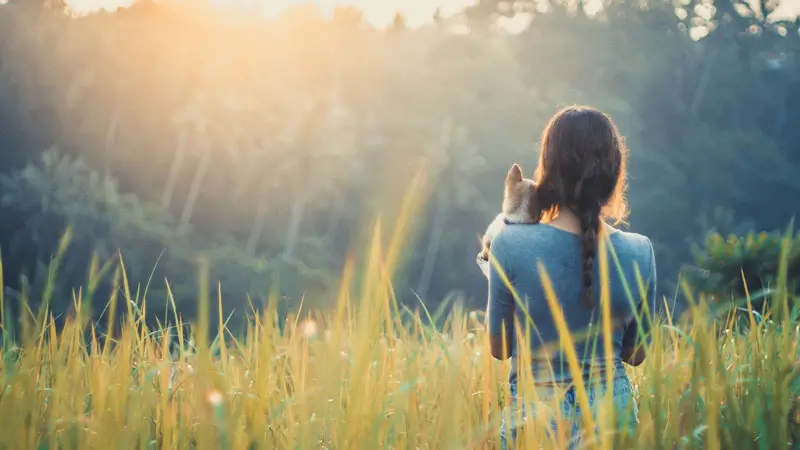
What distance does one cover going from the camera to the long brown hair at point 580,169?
1958 mm

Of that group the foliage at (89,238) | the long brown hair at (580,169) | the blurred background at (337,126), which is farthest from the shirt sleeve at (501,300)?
the foliage at (89,238)

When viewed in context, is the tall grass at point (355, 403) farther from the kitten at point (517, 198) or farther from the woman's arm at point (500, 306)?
the kitten at point (517, 198)

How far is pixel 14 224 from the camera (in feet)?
66.8

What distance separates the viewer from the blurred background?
22.2 m

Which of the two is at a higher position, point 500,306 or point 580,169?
point 580,169

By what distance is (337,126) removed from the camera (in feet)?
101

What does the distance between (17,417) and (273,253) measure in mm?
27050

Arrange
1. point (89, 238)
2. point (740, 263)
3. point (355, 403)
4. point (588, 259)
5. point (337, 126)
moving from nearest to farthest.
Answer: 1. point (355, 403)
2. point (588, 259)
3. point (740, 263)
4. point (89, 238)
5. point (337, 126)

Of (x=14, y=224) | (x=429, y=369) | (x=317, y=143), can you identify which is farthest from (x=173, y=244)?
(x=429, y=369)

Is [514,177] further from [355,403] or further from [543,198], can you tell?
[355,403]

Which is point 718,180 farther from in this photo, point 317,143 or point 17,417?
point 17,417

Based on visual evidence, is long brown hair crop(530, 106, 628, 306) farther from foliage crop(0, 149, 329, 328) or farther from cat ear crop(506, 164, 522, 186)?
foliage crop(0, 149, 329, 328)

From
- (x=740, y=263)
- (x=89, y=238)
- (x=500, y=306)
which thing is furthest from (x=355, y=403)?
(x=89, y=238)

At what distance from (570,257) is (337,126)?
29321mm
